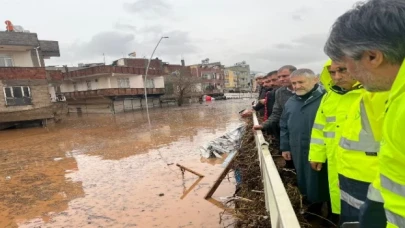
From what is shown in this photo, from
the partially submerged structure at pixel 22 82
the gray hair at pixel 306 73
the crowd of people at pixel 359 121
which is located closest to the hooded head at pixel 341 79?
the crowd of people at pixel 359 121

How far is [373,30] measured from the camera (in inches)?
38.5

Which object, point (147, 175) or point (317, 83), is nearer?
point (317, 83)

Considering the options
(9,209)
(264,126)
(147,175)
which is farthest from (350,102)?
(9,209)

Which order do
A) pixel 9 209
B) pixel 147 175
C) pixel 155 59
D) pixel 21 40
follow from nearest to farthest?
pixel 9 209, pixel 147 175, pixel 21 40, pixel 155 59

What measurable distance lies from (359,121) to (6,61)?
27374mm

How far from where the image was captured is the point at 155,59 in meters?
51.8

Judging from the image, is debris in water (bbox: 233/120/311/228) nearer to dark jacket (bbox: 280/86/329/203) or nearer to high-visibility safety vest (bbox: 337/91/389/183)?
dark jacket (bbox: 280/86/329/203)

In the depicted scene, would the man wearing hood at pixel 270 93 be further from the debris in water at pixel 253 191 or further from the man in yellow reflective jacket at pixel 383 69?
the man in yellow reflective jacket at pixel 383 69

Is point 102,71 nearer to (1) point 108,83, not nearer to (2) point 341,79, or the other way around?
(1) point 108,83

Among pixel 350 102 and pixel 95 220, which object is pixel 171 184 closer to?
pixel 95 220

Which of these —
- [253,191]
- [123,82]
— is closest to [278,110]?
[253,191]

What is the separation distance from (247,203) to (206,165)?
4.73 metres

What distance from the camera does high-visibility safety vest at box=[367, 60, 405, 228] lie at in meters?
0.82

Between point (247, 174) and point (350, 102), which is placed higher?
point (350, 102)
